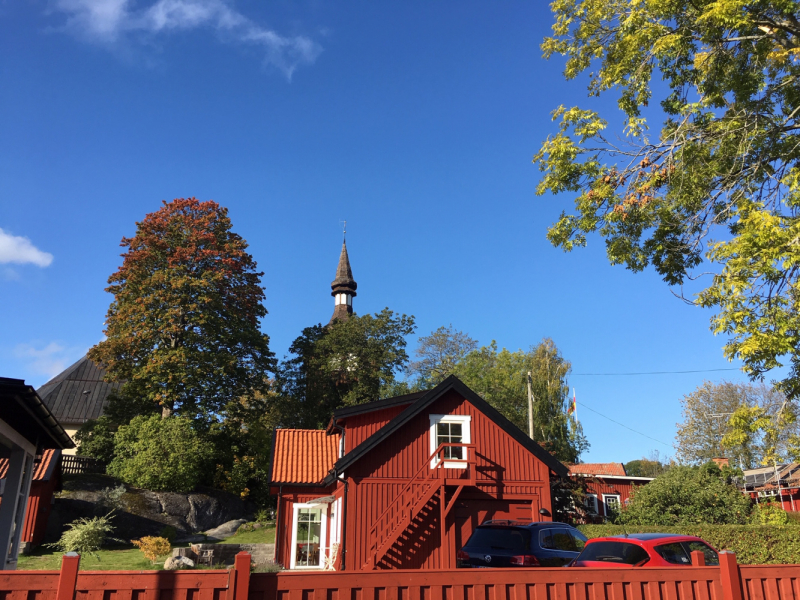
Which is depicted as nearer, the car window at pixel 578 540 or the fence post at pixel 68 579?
the fence post at pixel 68 579

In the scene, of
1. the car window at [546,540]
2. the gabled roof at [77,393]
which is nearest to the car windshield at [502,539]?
the car window at [546,540]

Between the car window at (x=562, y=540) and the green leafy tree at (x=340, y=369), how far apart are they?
3079 cm

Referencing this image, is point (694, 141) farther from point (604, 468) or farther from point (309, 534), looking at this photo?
point (604, 468)

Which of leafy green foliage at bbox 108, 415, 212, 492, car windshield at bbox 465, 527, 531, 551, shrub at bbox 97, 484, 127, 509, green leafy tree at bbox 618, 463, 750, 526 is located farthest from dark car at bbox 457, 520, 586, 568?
leafy green foliage at bbox 108, 415, 212, 492

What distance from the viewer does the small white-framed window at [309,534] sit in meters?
20.3

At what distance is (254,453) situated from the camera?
35.1 metres

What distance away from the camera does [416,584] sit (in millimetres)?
5875

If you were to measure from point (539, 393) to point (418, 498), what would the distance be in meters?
26.9

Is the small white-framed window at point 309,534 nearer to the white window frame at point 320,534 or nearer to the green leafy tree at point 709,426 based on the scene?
the white window frame at point 320,534

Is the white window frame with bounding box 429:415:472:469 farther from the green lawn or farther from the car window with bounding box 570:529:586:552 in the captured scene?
the green lawn

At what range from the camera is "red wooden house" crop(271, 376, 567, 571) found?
1728cm

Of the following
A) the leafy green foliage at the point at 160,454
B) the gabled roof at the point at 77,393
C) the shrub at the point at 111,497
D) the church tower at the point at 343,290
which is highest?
the church tower at the point at 343,290

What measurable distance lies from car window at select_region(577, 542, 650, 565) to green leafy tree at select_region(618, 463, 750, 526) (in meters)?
12.7

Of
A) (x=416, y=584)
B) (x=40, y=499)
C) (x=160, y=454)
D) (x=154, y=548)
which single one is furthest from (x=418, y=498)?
(x=160, y=454)
